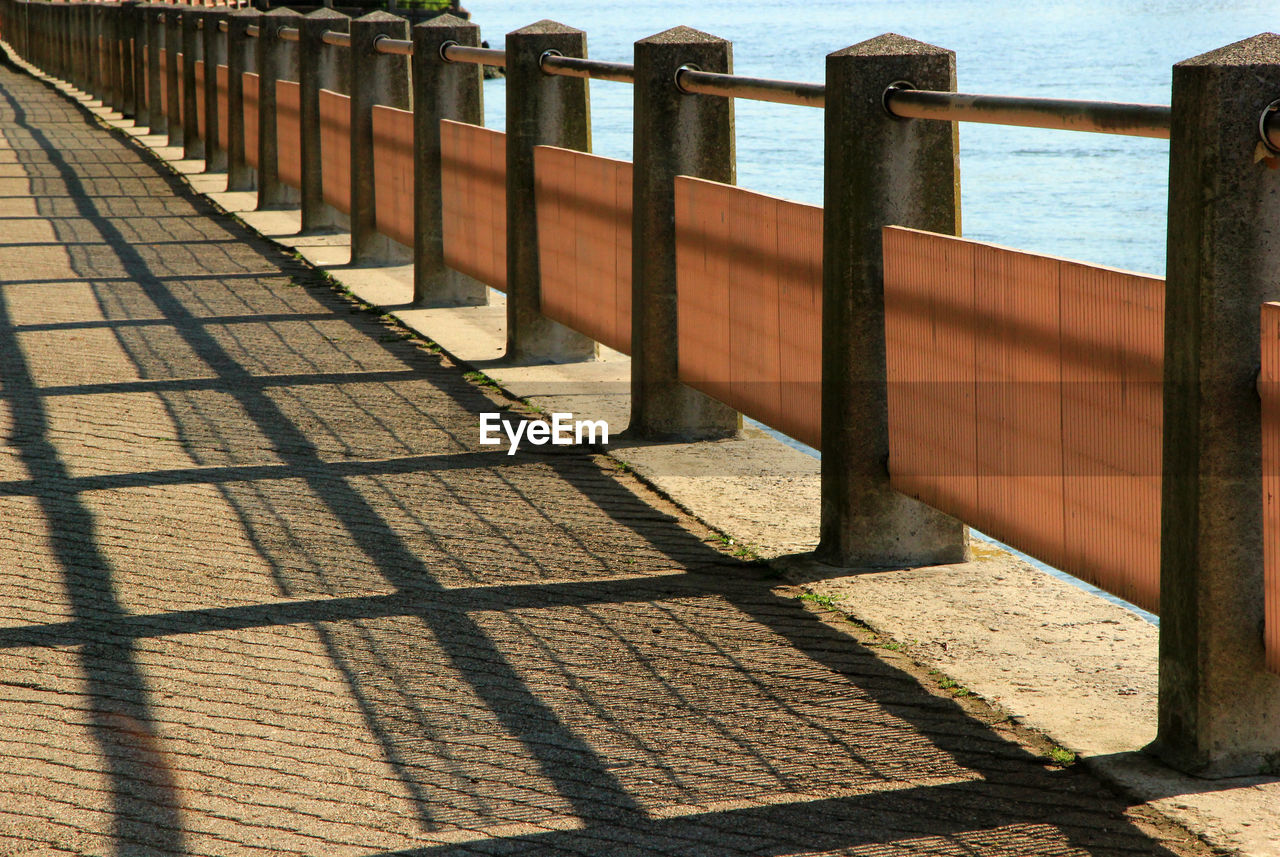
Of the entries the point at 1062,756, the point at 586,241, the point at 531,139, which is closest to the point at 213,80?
the point at 531,139

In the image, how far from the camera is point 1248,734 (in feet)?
12.3

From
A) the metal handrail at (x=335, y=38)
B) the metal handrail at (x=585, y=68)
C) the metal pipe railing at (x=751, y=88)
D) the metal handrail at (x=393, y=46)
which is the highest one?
the metal handrail at (x=335, y=38)

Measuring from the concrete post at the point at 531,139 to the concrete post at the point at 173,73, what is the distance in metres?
16.1

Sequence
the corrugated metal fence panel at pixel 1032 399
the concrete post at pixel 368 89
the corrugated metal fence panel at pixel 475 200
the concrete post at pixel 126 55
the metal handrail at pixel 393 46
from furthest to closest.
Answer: the concrete post at pixel 126 55 < the concrete post at pixel 368 89 < the metal handrail at pixel 393 46 < the corrugated metal fence panel at pixel 475 200 < the corrugated metal fence panel at pixel 1032 399

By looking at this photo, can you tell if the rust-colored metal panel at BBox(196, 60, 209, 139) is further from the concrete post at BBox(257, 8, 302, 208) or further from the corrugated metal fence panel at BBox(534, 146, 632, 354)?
the corrugated metal fence panel at BBox(534, 146, 632, 354)

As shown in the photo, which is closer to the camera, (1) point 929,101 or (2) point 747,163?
(1) point 929,101

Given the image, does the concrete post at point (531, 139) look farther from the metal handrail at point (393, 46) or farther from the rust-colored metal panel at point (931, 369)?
the rust-colored metal panel at point (931, 369)

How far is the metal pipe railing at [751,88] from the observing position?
5539 millimetres

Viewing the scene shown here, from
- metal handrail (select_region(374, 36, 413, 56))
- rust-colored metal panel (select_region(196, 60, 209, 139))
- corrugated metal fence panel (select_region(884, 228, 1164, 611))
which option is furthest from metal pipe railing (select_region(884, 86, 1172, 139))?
rust-colored metal panel (select_region(196, 60, 209, 139))

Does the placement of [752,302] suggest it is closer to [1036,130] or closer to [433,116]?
[433,116]

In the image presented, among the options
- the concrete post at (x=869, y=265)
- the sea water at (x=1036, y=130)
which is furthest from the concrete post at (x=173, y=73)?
the concrete post at (x=869, y=265)

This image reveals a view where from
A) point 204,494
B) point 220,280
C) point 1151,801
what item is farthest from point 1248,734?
point 220,280

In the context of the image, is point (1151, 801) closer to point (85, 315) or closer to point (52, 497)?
point (52, 497)

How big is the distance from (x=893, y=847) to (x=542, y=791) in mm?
789
